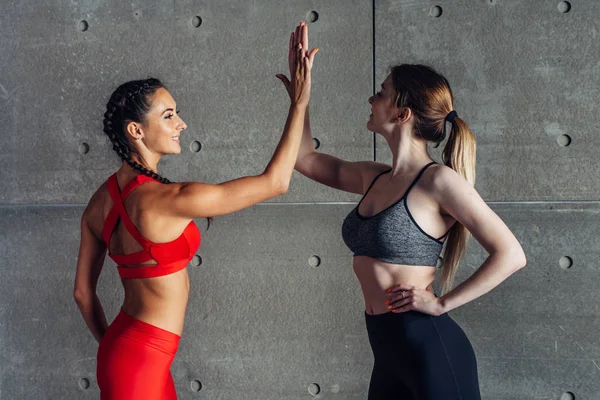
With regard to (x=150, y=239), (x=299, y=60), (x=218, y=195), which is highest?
(x=299, y=60)

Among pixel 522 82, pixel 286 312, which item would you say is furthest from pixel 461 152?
pixel 286 312

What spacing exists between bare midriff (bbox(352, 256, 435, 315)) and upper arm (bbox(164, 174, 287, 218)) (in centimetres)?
36

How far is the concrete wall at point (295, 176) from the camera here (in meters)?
3.09

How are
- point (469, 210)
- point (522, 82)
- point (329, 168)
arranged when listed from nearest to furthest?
point (469, 210) → point (329, 168) → point (522, 82)

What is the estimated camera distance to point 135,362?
2049mm

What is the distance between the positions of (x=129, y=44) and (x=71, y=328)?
145 centimetres

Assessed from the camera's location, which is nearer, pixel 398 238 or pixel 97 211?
pixel 398 238

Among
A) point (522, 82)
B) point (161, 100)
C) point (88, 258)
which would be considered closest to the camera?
point (161, 100)

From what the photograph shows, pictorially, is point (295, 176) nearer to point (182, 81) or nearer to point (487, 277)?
point (182, 81)

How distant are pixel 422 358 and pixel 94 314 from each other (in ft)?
3.69

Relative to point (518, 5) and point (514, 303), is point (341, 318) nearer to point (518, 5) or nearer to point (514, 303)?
point (514, 303)

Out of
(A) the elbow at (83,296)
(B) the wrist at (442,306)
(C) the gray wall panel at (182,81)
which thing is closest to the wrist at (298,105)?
(B) the wrist at (442,306)

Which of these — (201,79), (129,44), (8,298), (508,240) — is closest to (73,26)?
(129,44)

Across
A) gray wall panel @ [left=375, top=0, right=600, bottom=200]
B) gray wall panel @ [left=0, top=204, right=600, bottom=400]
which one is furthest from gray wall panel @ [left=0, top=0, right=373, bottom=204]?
gray wall panel @ [left=375, top=0, right=600, bottom=200]
